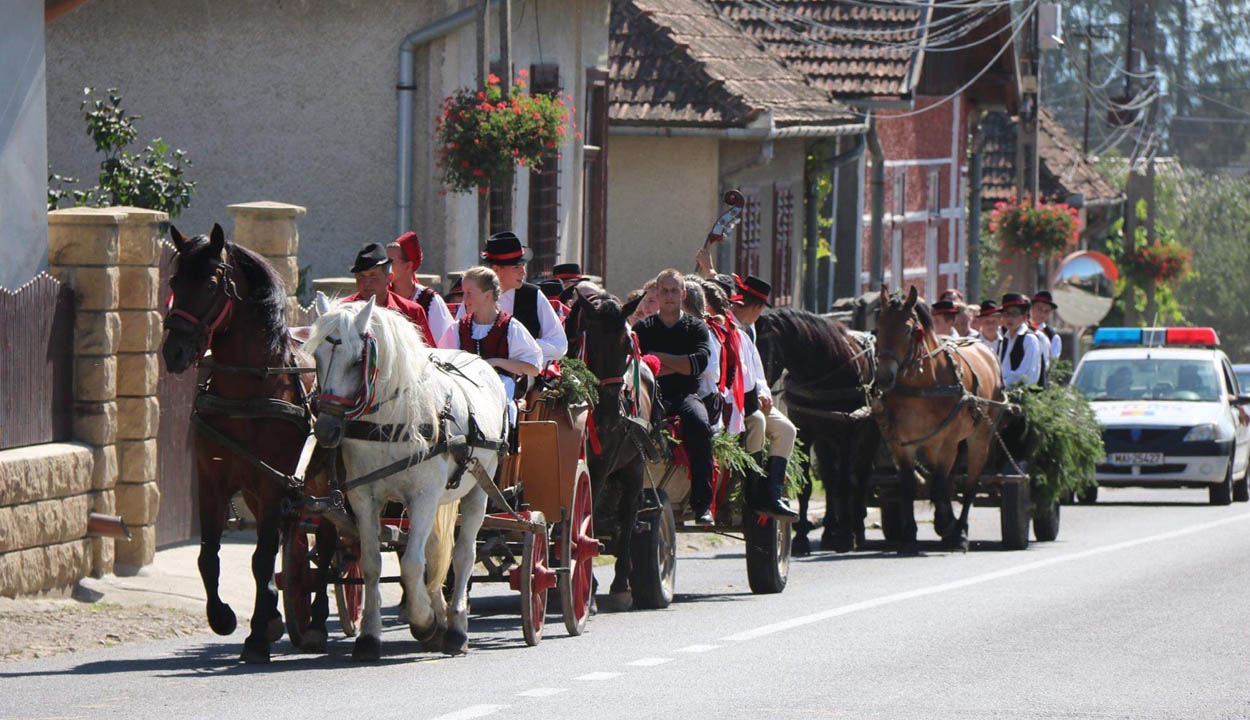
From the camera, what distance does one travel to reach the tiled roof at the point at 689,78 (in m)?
26.3

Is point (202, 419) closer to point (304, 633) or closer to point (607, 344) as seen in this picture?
point (304, 633)

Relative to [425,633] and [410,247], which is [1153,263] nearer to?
[410,247]

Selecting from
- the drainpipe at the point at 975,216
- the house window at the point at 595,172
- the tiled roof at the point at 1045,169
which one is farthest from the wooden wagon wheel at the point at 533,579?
the tiled roof at the point at 1045,169

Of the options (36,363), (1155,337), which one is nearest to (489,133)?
(36,363)

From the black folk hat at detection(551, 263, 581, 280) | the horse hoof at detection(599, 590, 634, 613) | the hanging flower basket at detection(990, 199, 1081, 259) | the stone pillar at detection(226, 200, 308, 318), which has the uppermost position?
the hanging flower basket at detection(990, 199, 1081, 259)

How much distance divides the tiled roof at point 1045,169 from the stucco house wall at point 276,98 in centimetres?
2776

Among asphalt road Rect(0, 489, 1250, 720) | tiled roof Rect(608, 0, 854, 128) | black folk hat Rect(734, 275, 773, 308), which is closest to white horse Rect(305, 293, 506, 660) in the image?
asphalt road Rect(0, 489, 1250, 720)

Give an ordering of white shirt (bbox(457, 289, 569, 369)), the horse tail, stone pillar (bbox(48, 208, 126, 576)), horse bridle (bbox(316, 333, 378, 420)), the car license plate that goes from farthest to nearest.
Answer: the car license plate
stone pillar (bbox(48, 208, 126, 576))
white shirt (bbox(457, 289, 569, 369))
the horse tail
horse bridle (bbox(316, 333, 378, 420))

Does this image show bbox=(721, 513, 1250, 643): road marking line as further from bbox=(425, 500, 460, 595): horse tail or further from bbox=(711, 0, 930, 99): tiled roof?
bbox=(711, 0, 930, 99): tiled roof

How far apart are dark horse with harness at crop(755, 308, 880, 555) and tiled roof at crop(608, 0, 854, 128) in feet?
29.7

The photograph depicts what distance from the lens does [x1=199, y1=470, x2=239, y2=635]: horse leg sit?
10.4 metres

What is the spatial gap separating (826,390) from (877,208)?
1693cm

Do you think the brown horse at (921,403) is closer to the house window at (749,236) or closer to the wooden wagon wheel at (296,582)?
the wooden wagon wheel at (296,582)

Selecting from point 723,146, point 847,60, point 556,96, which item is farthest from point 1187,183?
point 556,96
